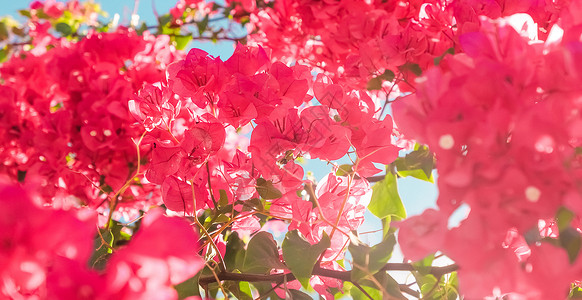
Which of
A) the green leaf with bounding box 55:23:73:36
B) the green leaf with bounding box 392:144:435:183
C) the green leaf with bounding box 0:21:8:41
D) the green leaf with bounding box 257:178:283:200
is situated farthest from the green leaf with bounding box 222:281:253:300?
the green leaf with bounding box 0:21:8:41

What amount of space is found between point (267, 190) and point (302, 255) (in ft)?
0.30

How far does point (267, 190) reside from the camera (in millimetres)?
519

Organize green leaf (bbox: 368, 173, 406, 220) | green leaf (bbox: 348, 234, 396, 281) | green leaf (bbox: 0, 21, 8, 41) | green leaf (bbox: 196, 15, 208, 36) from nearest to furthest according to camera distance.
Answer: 1. green leaf (bbox: 348, 234, 396, 281)
2. green leaf (bbox: 368, 173, 406, 220)
3. green leaf (bbox: 196, 15, 208, 36)
4. green leaf (bbox: 0, 21, 8, 41)

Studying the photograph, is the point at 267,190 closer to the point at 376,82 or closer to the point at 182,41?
the point at 376,82

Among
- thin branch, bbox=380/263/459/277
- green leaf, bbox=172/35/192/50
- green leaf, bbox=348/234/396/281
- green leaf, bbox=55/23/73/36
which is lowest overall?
green leaf, bbox=172/35/192/50

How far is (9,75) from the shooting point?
1.01 m

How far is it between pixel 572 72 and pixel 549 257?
0.35 ft

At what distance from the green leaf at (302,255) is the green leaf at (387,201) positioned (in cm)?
19

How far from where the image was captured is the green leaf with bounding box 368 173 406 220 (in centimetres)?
63

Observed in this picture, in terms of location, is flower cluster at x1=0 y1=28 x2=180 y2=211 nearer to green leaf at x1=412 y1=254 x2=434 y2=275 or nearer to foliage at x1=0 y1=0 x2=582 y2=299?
foliage at x1=0 y1=0 x2=582 y2=299

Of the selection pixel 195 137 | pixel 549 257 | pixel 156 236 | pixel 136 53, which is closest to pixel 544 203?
pixel 549 257

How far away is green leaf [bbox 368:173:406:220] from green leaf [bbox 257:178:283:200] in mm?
165

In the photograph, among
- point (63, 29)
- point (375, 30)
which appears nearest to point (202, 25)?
point (63, 29)

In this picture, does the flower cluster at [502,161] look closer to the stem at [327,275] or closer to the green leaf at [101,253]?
the stem at [327,275]
